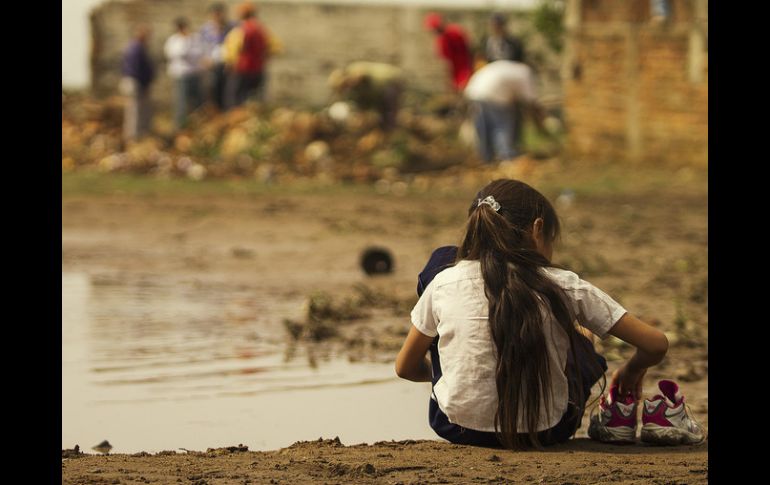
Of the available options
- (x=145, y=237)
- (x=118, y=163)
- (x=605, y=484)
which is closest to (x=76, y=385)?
(x=605, y=484)

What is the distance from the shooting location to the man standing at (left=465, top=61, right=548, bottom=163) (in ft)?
58.2

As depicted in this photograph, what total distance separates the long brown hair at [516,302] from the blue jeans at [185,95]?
17.4 meters

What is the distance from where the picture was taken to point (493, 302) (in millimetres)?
4820

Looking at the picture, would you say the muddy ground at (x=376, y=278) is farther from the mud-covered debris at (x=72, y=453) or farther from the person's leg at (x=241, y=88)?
the person's leg at (x=241, y=88)

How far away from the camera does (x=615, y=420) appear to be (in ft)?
16.9

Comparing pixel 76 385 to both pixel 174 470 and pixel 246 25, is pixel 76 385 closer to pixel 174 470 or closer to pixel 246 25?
pixel 174 470

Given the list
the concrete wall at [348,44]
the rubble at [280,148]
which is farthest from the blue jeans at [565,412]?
the concrete wall at [348,44]

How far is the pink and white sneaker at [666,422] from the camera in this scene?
5.15m

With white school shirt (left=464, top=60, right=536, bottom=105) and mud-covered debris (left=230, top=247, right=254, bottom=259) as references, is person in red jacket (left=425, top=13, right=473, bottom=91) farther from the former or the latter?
mud-covered debris (left=230, top=247, right=254, bottom=259)

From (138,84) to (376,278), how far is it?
12.2 metres

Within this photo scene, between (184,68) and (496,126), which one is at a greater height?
(184,68)

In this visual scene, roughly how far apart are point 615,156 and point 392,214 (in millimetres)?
5213

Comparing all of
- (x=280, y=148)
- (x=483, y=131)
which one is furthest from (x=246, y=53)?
(x=483, y=131)

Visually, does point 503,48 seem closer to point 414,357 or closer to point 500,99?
point 500,99
